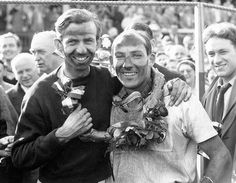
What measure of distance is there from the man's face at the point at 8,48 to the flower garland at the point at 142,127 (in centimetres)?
455

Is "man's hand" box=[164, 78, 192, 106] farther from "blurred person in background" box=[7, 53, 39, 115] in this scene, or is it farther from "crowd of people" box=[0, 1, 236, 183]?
"blurred person in background" box=[7, 53, 39, 115]

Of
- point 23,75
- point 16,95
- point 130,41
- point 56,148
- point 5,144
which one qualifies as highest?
point 130,41

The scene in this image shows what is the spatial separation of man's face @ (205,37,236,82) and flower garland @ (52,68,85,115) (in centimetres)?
141

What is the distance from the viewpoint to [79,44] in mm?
3445

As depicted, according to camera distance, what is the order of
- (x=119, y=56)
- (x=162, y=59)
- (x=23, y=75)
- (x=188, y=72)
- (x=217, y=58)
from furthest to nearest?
1. (x=162, y=59)
2. (x=188, y=72)
3. (x=23, y=75)
4. (x=217, y=58)
5. (x=119, y=56)

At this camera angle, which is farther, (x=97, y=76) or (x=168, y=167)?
(x=97, y=76)

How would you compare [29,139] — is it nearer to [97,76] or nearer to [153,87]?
[97,76]

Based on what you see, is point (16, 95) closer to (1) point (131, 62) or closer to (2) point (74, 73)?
(2) point (74, 73)

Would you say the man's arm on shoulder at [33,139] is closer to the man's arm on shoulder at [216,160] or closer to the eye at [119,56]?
the eye at [119,56]

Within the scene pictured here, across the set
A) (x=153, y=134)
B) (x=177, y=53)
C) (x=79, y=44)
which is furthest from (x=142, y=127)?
(x=177, y=53)

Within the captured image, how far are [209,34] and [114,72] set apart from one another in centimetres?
102

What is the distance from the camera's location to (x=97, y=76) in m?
3.61

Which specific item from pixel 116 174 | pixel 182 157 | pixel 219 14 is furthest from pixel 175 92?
pixel 219 14

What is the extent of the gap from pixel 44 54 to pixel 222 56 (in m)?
2.00
